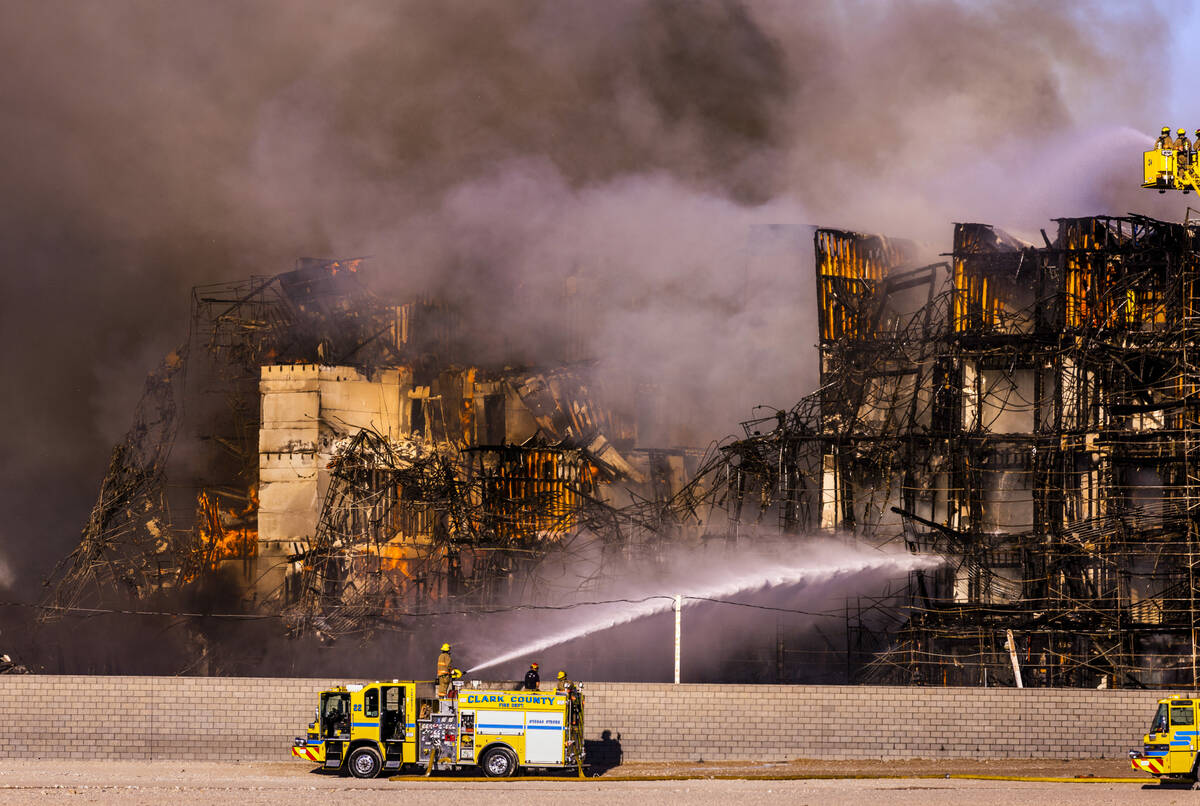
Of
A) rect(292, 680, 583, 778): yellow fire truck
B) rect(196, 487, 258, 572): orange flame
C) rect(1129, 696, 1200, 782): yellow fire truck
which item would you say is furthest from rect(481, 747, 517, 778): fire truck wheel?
rect(196, 487, 258, 572): orange flame

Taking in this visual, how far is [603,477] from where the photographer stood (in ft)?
128

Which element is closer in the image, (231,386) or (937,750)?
(937,750)

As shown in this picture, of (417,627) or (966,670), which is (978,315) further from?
(417,627)

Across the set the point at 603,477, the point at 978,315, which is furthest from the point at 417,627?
the point at 978,315

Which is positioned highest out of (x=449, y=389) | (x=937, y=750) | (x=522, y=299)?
(x=522, y=299)

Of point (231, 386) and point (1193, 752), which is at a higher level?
point (231, 386)

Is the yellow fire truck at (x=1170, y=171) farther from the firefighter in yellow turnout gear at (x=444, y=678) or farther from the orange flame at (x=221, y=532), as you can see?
the orange flame at (x=221, y=532)

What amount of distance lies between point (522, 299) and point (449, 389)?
10.7 ft

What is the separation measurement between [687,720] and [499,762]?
11.7 feet

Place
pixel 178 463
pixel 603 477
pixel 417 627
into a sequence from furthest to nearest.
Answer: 1. pixel 178 463
2. pixel 603 477
3. pixel 417 627

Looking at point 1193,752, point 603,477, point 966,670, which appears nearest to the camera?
point 1193,752

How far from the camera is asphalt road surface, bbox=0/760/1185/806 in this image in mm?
20875

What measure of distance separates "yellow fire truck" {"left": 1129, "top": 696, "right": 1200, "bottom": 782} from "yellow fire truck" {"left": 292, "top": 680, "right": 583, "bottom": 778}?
9.07m

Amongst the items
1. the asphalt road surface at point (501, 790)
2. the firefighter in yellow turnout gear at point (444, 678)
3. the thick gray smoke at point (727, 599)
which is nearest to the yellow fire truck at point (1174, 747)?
the asphalt road surface at point (501, 790)
